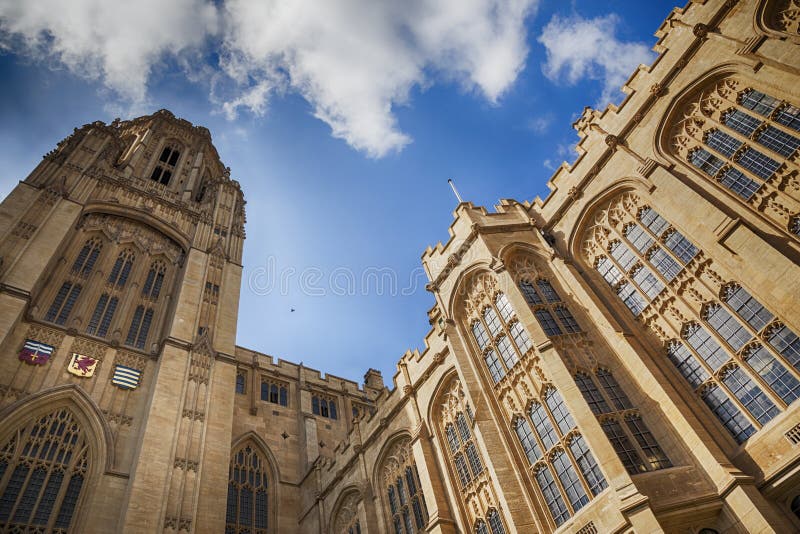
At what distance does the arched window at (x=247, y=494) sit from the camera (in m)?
24.7

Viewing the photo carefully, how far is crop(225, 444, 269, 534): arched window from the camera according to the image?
2466 centimetres

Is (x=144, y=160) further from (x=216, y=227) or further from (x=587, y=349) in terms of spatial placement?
(x=587, y=349)

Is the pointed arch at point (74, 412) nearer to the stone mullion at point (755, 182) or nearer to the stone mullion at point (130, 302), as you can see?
the stone mullion at point (130, 302)

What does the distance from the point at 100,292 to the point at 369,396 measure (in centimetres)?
1908

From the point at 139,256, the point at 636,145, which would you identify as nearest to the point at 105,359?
the point at 139,256

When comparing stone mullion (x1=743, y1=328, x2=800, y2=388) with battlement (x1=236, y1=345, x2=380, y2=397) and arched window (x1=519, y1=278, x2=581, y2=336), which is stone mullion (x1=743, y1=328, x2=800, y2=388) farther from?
battlement (x1=236, y1=345, x2=380, y2=397)

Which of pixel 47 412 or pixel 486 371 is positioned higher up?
pixel 47 412

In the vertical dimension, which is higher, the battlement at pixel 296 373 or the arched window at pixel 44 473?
the battlement at pixel 296 373

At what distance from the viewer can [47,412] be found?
855 inches

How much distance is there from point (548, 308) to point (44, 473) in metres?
20.5

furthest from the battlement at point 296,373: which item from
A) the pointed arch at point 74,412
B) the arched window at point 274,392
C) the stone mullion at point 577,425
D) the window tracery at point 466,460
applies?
the stone mullion at point 577,425

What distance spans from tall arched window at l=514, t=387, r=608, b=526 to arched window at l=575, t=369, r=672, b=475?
2.27 feet

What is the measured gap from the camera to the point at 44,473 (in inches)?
790

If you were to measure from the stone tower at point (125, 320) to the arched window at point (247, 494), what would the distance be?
3.49m
